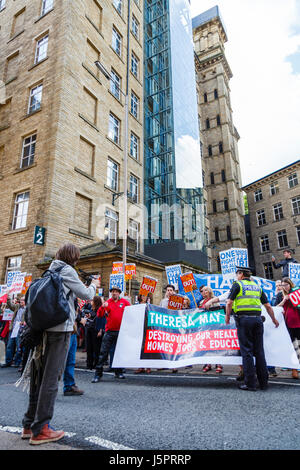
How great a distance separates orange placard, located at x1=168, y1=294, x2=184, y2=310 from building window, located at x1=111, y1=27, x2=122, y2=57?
23194 mm

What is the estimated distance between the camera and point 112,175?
22375mm

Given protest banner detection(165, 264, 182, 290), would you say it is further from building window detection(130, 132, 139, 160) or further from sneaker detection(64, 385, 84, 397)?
building window detection(130, 132, 139, 160)

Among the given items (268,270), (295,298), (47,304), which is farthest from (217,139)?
(47,304)

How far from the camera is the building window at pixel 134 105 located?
2692cm

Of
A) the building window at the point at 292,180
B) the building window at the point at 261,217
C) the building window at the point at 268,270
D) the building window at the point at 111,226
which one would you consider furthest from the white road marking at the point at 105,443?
the building window at the point at 261,217

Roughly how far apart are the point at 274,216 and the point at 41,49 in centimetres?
3287

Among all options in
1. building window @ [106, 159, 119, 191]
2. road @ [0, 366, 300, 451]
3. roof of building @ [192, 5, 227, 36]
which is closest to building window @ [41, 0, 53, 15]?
building window @ [106, 159, 119, 191]

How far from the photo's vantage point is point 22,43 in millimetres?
22594

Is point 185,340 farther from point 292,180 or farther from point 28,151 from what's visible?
point 292,180

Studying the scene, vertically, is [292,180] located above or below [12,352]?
above

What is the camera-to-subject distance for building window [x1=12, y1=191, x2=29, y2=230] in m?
17.9

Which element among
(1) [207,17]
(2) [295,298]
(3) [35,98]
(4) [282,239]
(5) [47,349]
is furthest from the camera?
(1) [207,17]

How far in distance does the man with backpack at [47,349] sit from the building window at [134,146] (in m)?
23.4

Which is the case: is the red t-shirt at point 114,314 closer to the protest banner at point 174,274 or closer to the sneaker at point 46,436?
the sneaker at point 46,436
